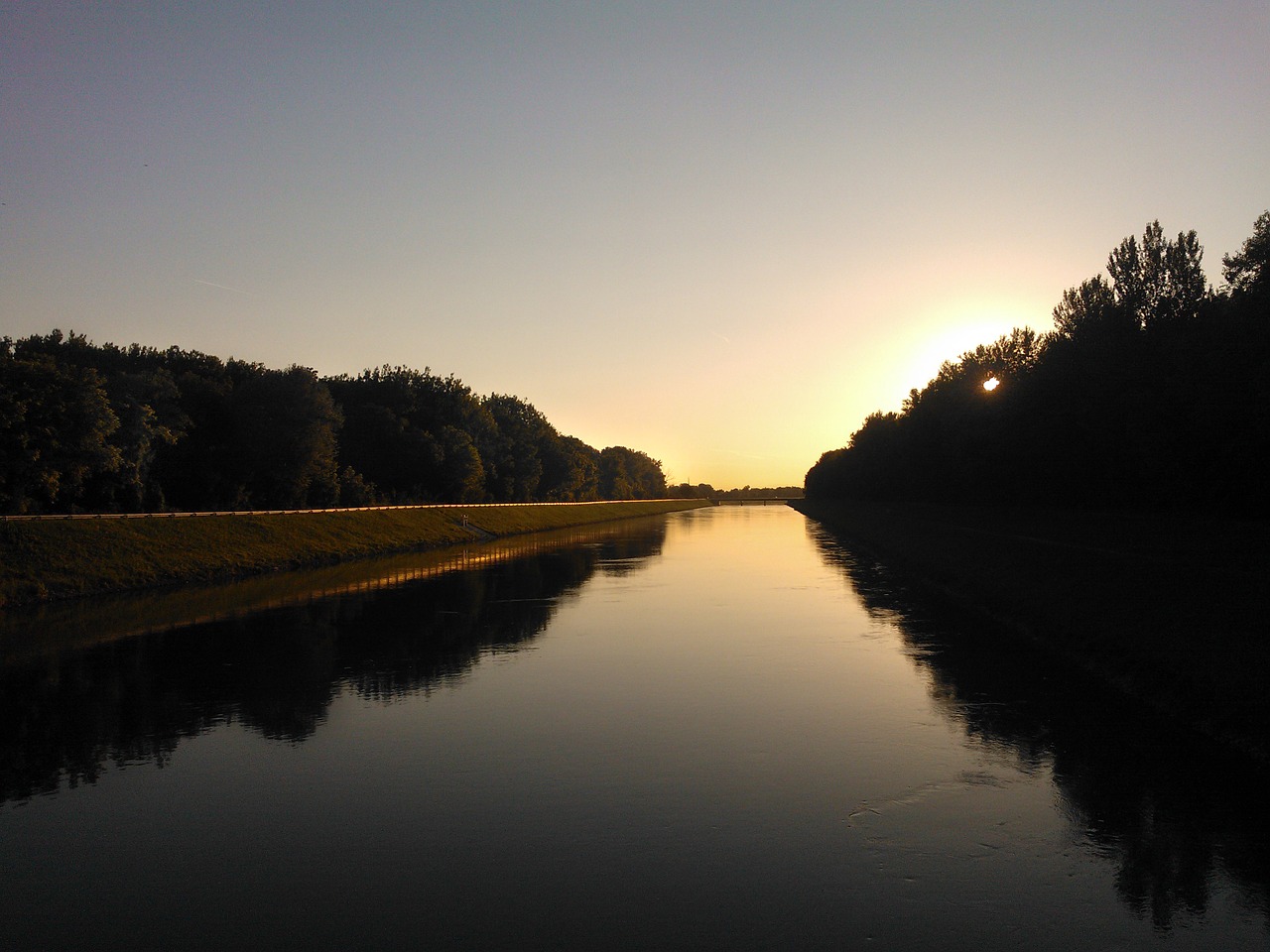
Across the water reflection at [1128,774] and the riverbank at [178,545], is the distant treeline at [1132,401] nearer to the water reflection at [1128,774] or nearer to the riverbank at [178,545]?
the water reflection at [1128,774]

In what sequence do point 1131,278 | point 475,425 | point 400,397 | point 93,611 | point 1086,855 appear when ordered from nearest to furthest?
1. point 1086,855
2. point 93,611
3. point 1131,278
4. point 400,397
5. point 475,425

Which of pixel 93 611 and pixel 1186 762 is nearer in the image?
pixel 1186 762

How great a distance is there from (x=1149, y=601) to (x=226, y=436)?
70.6m

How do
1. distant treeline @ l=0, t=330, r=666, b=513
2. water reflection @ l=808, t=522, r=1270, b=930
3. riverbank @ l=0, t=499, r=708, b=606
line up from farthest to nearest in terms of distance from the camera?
distant treeline @ l=0, t=330, r=666, b=513
riverbank @ l=0, t=499, r=708, b=606
water reflection @ l=808, t=522, r=1270, b=930

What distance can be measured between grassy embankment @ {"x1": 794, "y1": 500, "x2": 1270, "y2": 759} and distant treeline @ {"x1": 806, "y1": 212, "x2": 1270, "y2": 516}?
308cm

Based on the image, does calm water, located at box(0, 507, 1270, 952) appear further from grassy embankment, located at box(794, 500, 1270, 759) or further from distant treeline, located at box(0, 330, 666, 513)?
distant treeline, located at box(0, 330, 666, 513)

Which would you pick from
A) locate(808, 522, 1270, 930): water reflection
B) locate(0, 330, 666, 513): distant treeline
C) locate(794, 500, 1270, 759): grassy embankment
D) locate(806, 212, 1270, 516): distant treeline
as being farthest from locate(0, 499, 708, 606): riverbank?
locate(806, 212, 1270, 516): distant treeline

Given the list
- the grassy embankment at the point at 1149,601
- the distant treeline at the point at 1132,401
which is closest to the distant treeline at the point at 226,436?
the grassy embankment at the point at 1149,601

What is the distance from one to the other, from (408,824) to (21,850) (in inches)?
140

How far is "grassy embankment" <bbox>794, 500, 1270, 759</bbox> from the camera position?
1431cm

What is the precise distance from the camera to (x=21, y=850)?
8828 millimetres

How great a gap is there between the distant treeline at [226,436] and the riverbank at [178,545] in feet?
24.9

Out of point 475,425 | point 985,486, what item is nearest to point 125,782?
point 985,486

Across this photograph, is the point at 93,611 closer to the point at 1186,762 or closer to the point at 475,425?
the point at 1186,762
